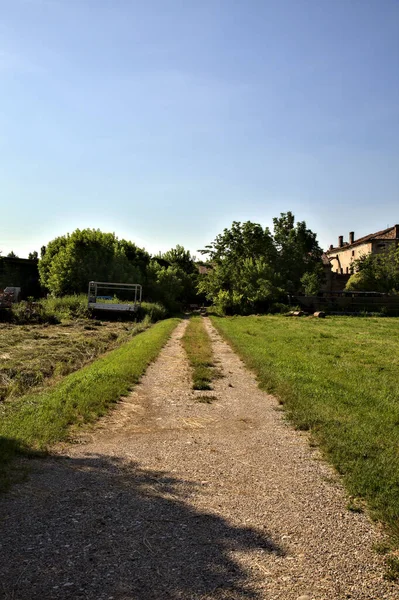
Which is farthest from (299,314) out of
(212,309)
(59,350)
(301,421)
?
(301,421)

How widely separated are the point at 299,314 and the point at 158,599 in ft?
124

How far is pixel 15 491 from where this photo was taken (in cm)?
439

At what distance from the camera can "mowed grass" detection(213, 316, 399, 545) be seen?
15.6 feet

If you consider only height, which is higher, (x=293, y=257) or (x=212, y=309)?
(x=293, y=257)

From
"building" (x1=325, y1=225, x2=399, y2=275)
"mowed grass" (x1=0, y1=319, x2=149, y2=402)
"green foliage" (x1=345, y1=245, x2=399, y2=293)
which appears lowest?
"mowed grass" (x1=0, y1=319, x2=149, y2=402)

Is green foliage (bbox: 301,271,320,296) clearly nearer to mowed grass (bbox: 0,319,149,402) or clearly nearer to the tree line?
the tree line

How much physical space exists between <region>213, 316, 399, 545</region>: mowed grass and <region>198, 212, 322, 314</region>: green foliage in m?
26.9

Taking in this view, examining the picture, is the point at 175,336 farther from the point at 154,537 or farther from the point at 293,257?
the point at 293,257

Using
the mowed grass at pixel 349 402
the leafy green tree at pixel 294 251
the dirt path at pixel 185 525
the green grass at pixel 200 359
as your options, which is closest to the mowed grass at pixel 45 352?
the green grass at pixel 200 359

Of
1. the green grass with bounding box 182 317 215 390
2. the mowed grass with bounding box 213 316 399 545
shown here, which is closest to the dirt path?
the mowed grass with bounding box 213 316 399 545

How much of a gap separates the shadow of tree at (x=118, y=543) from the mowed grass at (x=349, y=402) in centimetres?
145

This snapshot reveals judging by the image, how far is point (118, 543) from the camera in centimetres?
351

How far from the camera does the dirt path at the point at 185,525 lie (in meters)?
3.04

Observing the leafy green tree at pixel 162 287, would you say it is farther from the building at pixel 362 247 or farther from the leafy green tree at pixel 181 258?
the building at pixel 362 247
